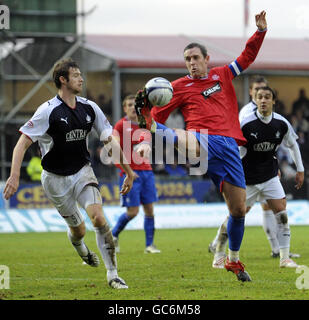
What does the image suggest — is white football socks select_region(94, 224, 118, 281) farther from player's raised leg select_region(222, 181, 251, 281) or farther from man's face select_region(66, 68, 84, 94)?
man's face select_region(66, 68, 84, 94)

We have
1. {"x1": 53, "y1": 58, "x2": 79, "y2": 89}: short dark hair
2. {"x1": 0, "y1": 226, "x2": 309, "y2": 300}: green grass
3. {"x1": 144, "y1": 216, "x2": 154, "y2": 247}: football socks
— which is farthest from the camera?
{"x1": 144, "y1": 216, "x2": 154, "y2": 247}: football socks

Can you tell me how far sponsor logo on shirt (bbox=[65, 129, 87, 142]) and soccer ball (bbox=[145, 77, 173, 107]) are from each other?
97 centimetres

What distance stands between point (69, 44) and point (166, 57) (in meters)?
3.39

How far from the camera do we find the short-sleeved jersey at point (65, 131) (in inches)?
328

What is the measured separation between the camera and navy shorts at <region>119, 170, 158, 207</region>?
13.1m

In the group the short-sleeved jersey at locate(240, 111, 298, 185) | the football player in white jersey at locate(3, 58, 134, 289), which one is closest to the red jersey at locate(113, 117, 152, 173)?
the short-sleeved jersey at locate(240, 111, 298, 185)

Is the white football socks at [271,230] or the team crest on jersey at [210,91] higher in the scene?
the team crest on jersey at [210,91]

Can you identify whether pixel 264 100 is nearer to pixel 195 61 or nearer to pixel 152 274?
pixel 195 61

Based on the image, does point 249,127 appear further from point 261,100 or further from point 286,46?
point 286,46

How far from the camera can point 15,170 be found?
7.68 m

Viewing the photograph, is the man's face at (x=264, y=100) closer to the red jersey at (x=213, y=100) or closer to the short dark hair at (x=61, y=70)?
the red jersey at (x=213, y=100)

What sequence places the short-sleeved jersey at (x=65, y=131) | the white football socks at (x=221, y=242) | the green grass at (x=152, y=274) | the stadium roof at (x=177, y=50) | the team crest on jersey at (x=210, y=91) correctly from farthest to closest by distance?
1. the stadium roof at (x=177, y=50)
2. the white football socks at (x=221, y=242)
3. the team crest on jersey at (x=210, y=91)
4. the short-sleeved jersey at (x=65, y=131)
5. the green grass at (x=152, y=274)

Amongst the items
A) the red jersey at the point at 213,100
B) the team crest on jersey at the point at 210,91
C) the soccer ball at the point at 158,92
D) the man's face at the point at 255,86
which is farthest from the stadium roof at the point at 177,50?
the soccer ball at the point at 158,92

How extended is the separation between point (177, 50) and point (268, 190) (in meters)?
15.8
